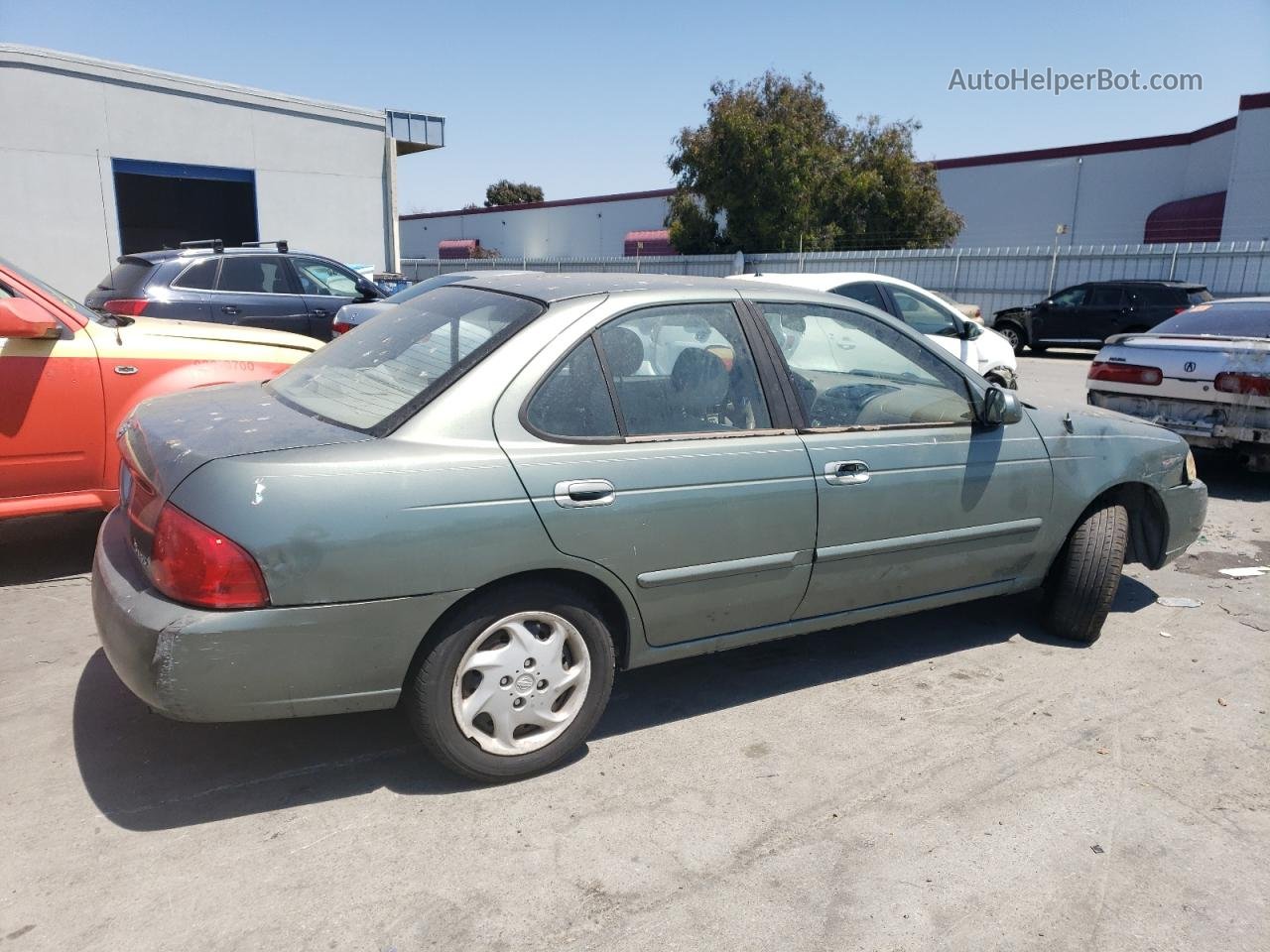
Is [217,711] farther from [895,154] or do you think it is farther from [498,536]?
[895,154]

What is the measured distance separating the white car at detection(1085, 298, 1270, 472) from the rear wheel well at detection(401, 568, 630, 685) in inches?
235

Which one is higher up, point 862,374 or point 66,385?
point 862,374

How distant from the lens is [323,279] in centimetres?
1130

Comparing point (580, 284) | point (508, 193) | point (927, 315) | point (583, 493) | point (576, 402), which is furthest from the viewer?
point (508, 193)

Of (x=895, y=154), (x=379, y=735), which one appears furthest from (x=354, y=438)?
(x=895, y=154)

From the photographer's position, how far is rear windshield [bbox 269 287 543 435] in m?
3.11

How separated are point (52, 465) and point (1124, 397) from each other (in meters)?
7.78

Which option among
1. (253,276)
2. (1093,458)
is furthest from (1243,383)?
(253,276)

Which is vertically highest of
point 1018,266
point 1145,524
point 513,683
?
point 1018,266

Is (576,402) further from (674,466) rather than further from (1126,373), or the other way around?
(1126,373)

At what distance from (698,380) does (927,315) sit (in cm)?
726

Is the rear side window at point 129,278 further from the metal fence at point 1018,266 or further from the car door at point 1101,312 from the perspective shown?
the car door at point 1101,312

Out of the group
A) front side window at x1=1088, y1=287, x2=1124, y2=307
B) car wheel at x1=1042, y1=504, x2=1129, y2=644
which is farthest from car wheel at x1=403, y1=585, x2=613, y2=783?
front side window at x1=1088, y1=287, x2=1124, y2=307

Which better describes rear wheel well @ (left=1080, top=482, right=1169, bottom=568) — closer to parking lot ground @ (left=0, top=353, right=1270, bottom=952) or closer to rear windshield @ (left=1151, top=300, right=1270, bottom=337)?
parking lot ground @ (left=0, top=353, right=1270, bottom=952)
